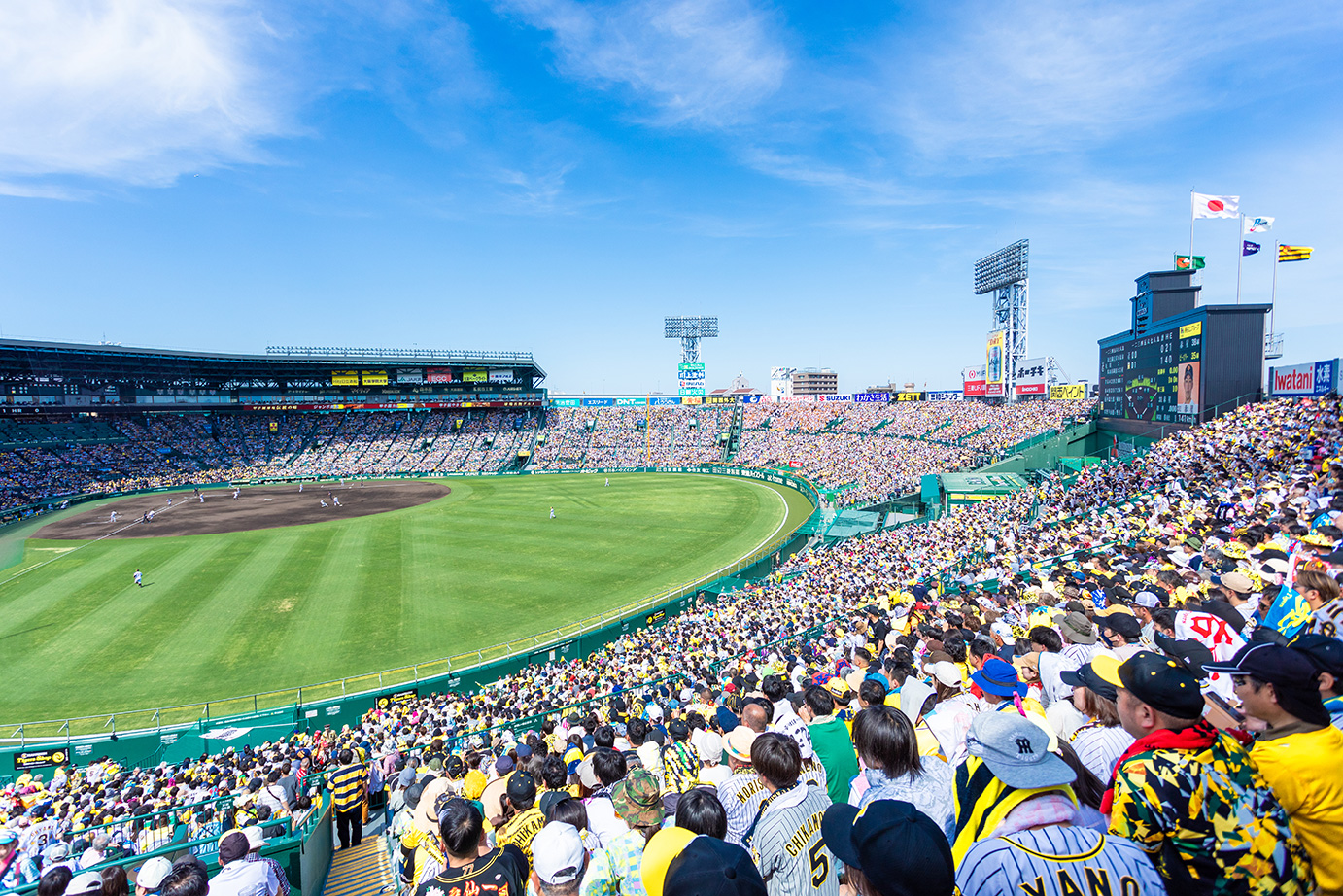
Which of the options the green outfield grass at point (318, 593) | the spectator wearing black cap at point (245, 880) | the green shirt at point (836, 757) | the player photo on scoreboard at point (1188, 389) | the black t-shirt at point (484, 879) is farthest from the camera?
the player photo on scoreboard at point (1188, 389)

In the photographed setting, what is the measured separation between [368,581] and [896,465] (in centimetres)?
3744

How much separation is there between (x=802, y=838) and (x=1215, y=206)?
36555mm

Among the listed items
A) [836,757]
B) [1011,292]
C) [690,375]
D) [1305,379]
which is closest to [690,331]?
[690,375]

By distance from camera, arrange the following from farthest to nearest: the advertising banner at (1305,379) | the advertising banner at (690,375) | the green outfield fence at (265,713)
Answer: the advertising banner at (690,375)
the advertising banner at (1305,379)
the green outfield fence at (265,713)

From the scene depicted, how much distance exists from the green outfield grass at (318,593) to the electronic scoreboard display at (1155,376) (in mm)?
19176

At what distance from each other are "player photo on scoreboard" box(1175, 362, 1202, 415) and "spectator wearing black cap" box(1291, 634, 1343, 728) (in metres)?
28.9

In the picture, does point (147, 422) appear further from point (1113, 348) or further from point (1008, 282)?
point (1008, 282)

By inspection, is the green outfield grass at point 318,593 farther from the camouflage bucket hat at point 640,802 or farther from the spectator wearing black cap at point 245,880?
the camouflage bucket hat at point 640,802

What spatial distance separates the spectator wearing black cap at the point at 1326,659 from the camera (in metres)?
3.14

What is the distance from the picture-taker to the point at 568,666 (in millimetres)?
17281

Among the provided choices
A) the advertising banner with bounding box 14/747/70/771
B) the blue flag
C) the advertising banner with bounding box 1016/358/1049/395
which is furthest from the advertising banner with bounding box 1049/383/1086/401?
the advertising banner with bounding box 14/747/70/771

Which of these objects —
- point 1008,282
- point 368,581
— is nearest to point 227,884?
point 368,581

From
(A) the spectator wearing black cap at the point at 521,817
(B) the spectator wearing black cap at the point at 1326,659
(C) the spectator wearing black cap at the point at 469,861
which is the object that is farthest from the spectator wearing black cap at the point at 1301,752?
(A) the spectator wearing black cap at the point at 521,817

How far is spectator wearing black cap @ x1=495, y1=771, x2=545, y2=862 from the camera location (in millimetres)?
4246
